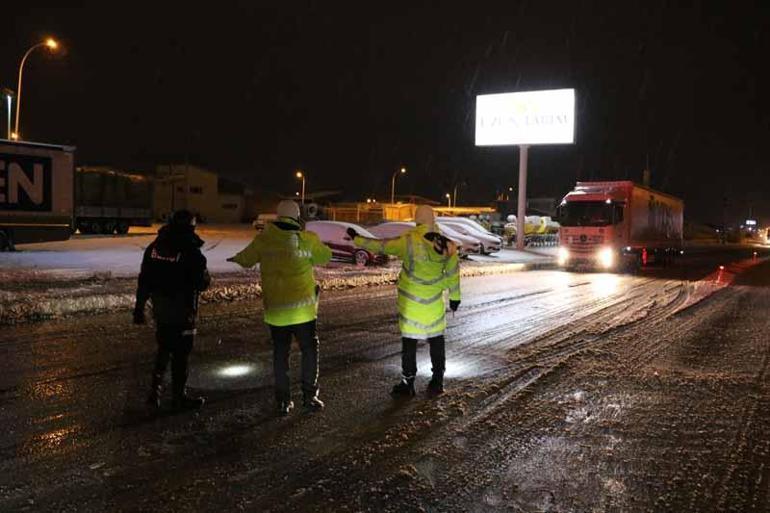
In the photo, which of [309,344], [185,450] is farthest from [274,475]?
[309,344]

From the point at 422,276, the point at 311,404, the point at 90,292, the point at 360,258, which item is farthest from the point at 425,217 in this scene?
the point at 360,258

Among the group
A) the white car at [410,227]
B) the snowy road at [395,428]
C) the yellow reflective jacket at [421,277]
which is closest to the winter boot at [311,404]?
the snowy road at [395,428]

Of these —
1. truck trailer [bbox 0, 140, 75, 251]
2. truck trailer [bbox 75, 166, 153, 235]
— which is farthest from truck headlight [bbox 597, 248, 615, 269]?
truck trailer [bbox 75, 166, 153, 235]

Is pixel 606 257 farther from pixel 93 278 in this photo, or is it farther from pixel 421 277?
pixel 421 277

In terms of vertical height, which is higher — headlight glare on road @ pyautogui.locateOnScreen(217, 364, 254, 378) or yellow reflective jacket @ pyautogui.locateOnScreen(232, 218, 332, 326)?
yellow reflective jacket @ pyautogui.locateOnScreen(232, 218, 332, 326)

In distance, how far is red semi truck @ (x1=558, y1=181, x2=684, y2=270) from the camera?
24844 mm

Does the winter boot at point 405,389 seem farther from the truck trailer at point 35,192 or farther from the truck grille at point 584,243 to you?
the truck grille at point 584,243

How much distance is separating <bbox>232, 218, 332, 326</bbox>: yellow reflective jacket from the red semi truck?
21102mm

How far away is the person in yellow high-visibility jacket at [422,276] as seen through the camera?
6230mm

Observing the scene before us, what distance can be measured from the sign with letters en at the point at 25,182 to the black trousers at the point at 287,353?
17146mm

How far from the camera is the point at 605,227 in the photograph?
81.6 ft

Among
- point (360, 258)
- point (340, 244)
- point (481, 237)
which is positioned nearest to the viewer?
point (360, 258)

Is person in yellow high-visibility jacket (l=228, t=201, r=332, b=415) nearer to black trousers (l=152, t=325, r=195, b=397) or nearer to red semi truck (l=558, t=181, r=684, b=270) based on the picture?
black trousers (l=152, t=325, r=195, b=397)

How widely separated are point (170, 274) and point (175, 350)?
2.30 ft
